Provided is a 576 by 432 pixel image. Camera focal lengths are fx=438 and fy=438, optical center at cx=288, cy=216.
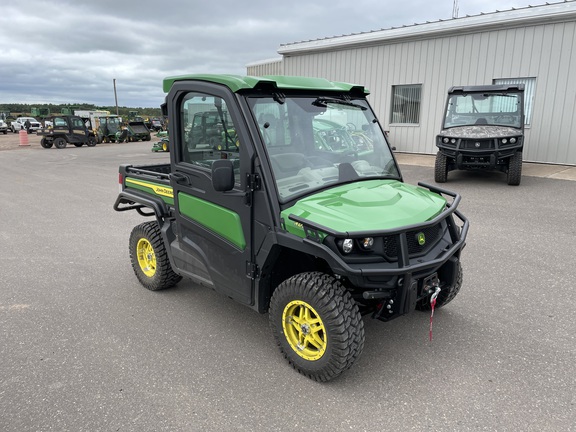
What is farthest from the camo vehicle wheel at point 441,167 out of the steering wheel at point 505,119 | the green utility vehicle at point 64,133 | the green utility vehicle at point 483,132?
the green utility vehicle at point 64,133

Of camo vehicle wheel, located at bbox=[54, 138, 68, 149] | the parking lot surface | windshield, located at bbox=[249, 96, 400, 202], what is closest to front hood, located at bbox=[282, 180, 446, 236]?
windshield, located at bbox=[249, 96, 400, 202]

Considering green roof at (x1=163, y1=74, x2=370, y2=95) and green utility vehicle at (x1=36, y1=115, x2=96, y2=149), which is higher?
green roof at (x1=163, y1=74, x2=370, y2=95)

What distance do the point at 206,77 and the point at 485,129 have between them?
8.67m

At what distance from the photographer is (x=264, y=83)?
10.0ft

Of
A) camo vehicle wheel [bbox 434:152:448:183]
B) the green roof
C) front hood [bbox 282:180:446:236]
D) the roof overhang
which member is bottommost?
camo vehicle wheel [bbox 434:152:448:183]

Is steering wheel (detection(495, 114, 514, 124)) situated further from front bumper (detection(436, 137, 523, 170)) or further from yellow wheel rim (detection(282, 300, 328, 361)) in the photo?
yellow wheel rim (detection(282, 300, 328, 361))

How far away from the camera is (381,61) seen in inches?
650

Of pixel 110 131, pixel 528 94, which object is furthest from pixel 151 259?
pixel 110 131

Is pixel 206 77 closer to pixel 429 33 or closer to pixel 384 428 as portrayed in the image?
pixel 384 428

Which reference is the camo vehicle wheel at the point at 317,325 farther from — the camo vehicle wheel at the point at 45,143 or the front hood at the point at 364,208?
the camo vehicle wheel at the point at 45,143

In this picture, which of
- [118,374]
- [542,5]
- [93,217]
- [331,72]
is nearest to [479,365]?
[118,374]

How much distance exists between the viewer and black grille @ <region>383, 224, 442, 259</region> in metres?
2.75

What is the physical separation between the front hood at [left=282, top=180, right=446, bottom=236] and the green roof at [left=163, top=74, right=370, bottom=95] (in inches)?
31.7

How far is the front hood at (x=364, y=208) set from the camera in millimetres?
2703
